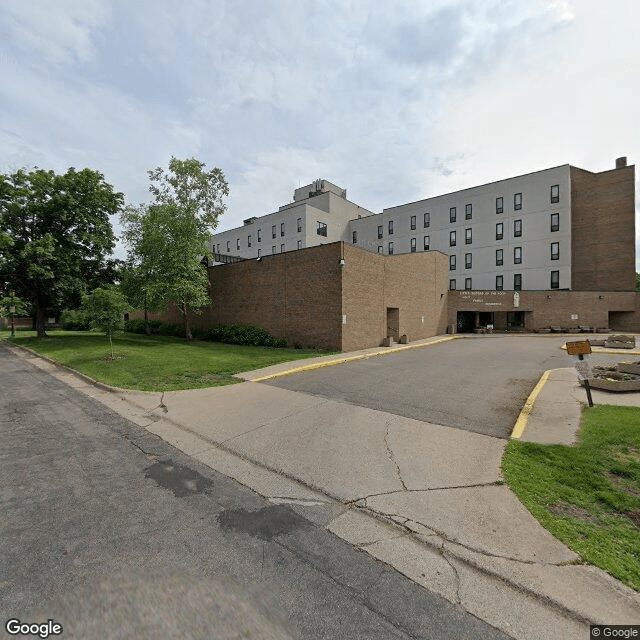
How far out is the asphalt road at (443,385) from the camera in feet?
24.7

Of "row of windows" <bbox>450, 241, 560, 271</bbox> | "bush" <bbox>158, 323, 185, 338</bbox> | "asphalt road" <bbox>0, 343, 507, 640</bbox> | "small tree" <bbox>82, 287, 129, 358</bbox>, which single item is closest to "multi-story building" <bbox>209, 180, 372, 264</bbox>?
"row of windows" <bbox>450, 241, 560, 271</bbox>

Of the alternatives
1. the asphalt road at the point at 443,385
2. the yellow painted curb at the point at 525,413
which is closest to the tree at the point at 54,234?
the asphalt road at the point at 443,385

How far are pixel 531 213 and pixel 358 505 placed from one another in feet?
156

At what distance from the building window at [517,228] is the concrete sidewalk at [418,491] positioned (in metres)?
40.4

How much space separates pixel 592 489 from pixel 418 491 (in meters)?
2.27

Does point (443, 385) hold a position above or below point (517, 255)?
below

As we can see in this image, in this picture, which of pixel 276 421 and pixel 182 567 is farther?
pixel 276 421

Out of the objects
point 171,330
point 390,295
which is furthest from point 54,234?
point 390,295

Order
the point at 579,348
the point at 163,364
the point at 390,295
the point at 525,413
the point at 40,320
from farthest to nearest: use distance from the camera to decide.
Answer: the point at 40,320 → the point at 390,295 → the point at 163,364 → the point at 579,348 → the point at 525,413

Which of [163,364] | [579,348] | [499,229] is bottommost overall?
[163,364]

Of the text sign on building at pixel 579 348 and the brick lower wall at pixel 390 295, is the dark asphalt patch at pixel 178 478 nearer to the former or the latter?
the text sign on building at pixel 579 348

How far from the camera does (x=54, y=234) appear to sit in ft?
76.4

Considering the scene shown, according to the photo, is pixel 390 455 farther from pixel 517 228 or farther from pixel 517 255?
pixel 517 228

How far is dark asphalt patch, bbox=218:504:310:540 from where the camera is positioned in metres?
3.53
